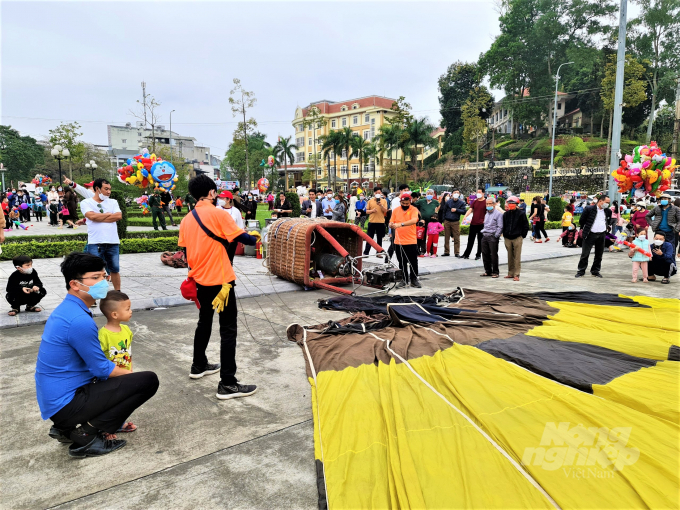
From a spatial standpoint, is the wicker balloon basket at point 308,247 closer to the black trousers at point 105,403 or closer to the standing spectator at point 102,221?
the standing spectator at point 102,221

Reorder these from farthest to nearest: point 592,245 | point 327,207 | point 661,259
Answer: point 327,207
point 592,245
point 661,259

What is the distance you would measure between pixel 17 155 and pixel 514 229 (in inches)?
3144

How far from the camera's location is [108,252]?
21.4 ft

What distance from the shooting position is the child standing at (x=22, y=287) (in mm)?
6039

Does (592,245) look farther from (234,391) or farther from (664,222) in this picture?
(234,391)

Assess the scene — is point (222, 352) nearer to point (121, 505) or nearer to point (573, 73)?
point (121, 505)

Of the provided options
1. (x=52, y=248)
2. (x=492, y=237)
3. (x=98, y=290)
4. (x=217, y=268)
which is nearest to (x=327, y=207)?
(x=492, y=237)

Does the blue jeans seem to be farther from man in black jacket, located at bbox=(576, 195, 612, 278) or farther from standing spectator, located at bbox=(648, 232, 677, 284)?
standing spectator, located at bbox=(648, 232, 677, 284)

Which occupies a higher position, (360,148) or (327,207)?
(360,148)

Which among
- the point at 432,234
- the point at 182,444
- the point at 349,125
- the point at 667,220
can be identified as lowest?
the point at 182,444

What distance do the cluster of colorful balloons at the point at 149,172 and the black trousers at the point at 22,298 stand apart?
9745mm

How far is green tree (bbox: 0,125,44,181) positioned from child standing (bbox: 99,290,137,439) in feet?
258

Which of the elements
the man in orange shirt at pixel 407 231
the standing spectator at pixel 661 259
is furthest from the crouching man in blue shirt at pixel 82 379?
the standing spectator at pixel 661 259

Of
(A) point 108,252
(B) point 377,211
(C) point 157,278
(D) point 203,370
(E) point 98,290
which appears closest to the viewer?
(E) point 98,290
